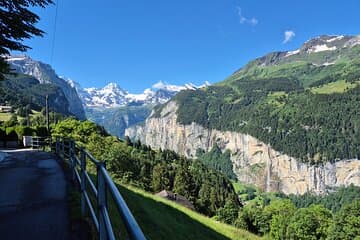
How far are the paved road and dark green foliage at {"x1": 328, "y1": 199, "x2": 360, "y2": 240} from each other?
→ 161ft

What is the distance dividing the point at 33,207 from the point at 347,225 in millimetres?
54923

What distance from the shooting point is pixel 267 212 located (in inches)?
3233

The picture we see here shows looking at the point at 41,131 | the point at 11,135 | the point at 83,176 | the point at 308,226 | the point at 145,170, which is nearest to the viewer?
the point at 83,176

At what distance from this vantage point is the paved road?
6.62 metres

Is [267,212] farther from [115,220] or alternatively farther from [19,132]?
[115,220]

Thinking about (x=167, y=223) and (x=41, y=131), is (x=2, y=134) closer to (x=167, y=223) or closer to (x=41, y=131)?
(x=41, y=131)

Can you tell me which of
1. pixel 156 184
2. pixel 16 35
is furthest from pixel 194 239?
pixel 156 184

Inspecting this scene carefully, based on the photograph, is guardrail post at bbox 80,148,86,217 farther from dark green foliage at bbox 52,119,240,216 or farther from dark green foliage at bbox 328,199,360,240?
dark green foliage at bbox 328,199,360,240

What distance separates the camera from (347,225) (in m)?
54.6

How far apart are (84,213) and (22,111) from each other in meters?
151

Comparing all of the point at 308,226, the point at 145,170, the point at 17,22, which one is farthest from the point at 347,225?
the point at 145,170

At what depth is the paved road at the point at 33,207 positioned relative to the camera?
6625mm

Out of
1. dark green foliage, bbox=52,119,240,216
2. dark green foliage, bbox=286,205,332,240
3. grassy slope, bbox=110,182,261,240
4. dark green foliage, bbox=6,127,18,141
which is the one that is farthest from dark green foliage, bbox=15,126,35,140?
dark green foliage, bbox=286,205,332,240

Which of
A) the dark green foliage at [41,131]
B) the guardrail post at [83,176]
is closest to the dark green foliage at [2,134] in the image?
the dark green foliage at [41,131]
